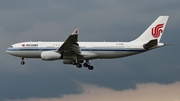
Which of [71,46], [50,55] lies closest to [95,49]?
[71,46]

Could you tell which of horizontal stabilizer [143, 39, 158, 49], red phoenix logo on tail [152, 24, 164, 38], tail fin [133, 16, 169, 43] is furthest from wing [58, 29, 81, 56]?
red phoenix logo on tail [152, 24, 164, 38]

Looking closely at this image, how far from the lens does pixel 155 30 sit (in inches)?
4409

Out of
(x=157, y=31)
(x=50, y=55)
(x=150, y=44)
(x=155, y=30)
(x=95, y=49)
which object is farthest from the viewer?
(x=155, y=30)

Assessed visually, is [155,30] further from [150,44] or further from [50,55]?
[50,55]

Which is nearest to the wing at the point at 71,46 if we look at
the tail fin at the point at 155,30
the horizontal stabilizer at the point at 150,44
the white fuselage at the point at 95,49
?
the white fuselage at the point at 95,49

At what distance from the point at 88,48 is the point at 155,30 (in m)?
13.3

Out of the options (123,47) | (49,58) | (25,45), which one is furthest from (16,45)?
(123,47)

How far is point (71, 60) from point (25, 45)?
29.6ft

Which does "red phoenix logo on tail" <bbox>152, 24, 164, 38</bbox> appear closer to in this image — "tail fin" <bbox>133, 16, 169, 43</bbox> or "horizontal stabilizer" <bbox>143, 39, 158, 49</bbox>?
"tail fin" <bbox>133, 16, 169, 43</bbox>

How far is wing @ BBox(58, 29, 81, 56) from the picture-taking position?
101m

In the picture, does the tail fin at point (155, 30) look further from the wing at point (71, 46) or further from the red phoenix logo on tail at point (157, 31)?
the wing at point (71, 46)

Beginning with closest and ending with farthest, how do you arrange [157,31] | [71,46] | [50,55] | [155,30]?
[71,46], [50,55], [157,31], [155,30]

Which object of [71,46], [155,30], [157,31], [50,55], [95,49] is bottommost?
[50,55]

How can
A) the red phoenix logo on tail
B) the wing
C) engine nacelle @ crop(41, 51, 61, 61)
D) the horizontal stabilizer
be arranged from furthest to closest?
the red phoenix logo on tail → engine nacelle @ crop(41, 51, 61, 61) → the horizontal stabilizer → the wing
